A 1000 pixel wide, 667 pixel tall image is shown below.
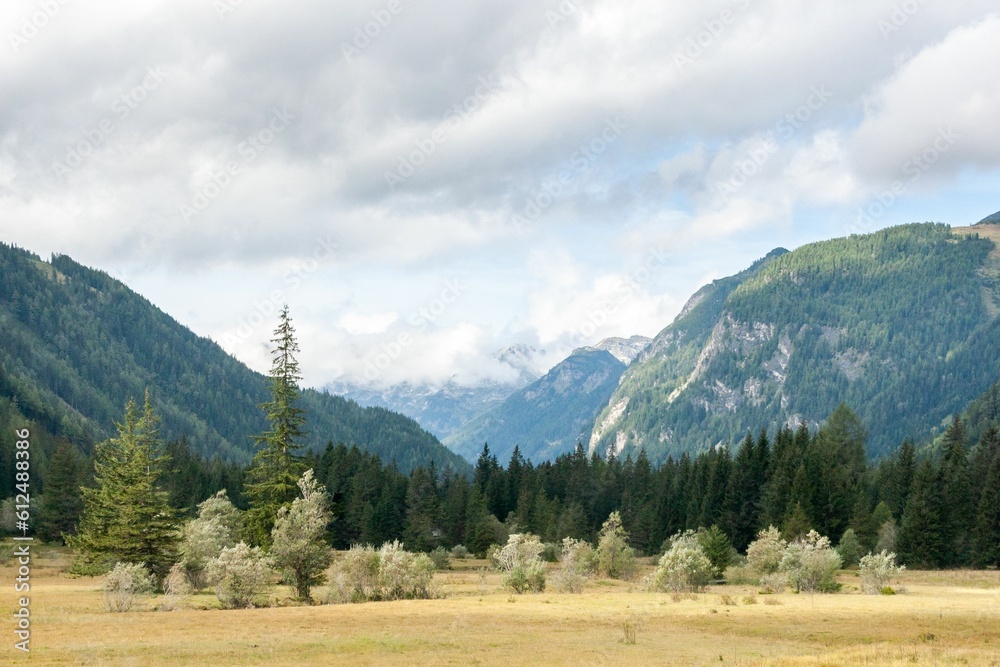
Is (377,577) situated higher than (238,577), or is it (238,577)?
(238,577)

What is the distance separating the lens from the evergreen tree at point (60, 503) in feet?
374

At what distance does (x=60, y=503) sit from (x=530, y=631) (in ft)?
306

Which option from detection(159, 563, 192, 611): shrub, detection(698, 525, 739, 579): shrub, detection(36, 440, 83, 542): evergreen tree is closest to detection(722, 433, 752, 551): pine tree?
detection(698, 525, 739, 579): shrub

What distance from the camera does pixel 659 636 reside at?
4250cm

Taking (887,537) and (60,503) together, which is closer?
(887,537)

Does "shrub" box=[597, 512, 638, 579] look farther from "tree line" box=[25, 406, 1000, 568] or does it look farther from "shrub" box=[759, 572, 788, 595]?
"shrub" box=[759, 572, 788, 595]

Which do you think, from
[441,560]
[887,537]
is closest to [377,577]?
[441,560]

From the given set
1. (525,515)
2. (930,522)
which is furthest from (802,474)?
(525,515)

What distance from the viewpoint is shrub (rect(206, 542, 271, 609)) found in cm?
5431

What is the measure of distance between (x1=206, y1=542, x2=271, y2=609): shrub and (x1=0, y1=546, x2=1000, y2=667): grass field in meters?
1.67

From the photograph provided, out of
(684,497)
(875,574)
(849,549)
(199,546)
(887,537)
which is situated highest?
(684,497)

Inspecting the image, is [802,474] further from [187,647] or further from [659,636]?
[187,647]

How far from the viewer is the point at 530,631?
43250 millimetres

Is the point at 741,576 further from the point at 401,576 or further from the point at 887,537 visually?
the point at 401,576
